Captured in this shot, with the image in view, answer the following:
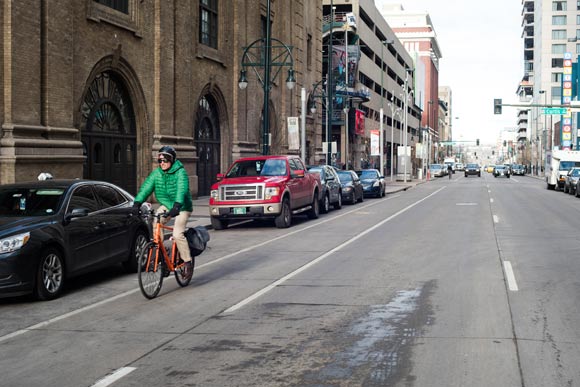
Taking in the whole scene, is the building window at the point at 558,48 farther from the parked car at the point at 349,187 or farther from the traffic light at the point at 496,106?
the parked car at the point at 349,187

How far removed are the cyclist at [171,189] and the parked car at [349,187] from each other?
837 inches

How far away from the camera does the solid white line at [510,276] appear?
33.5 ft

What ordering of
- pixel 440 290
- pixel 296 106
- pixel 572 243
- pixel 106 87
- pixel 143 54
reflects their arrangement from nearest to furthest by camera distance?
pixel 440 290 → pixel 572 243 → pixel 106 87 → pixel 143 54 → pixel 296 106

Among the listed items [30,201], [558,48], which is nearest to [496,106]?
[30,201]

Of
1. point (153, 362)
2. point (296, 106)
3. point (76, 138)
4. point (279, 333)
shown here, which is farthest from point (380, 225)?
point (296, 106)

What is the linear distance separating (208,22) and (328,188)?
1103 centimetres

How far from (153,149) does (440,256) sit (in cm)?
1549

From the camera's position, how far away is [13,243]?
9.07 m

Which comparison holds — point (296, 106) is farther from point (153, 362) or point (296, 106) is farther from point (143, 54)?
point (153, 362)

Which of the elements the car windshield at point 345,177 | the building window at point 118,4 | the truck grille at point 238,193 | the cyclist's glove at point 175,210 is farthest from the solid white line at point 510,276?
the car windshield at point 345,177

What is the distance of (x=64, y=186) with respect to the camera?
10562 millimetres

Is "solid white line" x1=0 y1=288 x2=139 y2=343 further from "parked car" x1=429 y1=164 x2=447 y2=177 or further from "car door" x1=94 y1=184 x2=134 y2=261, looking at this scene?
"parked car" x1=429 y1=164 x2=447 y2=177

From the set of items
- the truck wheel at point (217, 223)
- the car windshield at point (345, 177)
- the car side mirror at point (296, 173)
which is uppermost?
the car side mirror at point (296, 173)

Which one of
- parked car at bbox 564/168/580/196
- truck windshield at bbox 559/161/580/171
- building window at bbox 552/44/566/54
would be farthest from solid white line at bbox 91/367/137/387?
building window at bbox 552/44/566/54
